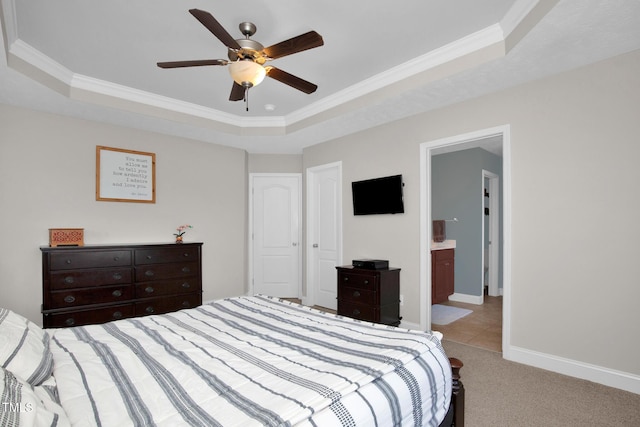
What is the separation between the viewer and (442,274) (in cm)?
496

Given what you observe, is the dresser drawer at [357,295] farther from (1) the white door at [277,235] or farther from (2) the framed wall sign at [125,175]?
(2) the framed wall sign at [125,175]

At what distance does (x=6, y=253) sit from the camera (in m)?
3.29

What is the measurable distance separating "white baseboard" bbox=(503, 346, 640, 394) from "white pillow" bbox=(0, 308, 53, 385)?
331 centimetres

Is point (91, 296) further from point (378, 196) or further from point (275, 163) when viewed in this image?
point (378, 196)

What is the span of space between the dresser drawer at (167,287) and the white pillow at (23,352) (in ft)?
7.04

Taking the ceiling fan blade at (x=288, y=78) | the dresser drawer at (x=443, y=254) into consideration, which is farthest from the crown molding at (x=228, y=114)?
the dresser drawer at (x=443, y=254)

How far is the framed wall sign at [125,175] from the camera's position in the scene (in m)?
3.91

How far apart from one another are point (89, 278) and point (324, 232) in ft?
9.74

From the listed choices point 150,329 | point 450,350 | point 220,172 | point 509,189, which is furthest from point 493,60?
point 220,172

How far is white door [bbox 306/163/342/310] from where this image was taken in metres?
4.80

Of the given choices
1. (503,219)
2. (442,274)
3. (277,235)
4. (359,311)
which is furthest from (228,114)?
(442,274)

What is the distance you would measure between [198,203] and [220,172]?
1.95 feet

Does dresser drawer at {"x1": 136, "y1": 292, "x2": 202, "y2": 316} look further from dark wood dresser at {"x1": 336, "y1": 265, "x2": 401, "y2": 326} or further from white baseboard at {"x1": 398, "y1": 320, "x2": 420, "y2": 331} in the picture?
white baseboard at {"x1": 398, "y1": 320, "x2": 420, "y2": 331}

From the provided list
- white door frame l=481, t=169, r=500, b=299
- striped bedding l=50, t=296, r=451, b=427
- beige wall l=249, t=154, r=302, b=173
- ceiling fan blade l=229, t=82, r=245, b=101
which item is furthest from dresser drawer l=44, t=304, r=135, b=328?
white door frame l=481, t=169, r=500, b=299
